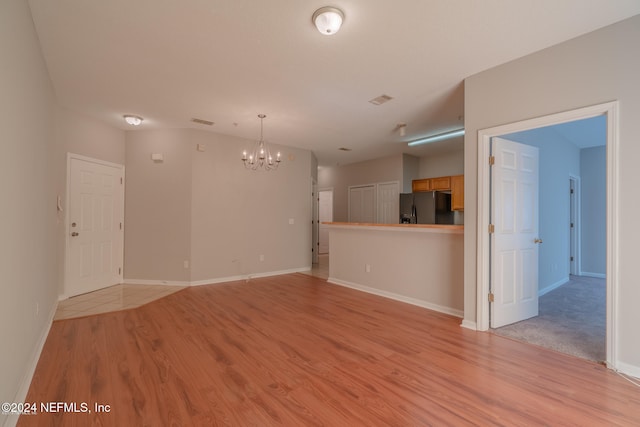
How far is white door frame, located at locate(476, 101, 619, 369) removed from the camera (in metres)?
2.30

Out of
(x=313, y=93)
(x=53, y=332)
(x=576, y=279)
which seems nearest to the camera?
(x=53, y=332)

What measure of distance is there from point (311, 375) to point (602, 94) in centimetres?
328

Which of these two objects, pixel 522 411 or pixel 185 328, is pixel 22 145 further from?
pixel 522 411

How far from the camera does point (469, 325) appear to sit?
3.17m

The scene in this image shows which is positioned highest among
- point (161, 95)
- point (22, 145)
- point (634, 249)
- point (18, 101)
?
point (161, 95)

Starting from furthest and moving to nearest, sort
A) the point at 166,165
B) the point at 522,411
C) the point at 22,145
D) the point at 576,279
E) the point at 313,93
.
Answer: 1. the point at 576,279
2. the point at 166,165
3. the point at 313,93
4. the point at 22,145
5. the point at 522,411

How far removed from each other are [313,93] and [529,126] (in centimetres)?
238

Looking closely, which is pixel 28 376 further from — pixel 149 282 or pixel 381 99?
pixel 381 99

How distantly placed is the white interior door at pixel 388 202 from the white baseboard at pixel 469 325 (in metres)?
4.19

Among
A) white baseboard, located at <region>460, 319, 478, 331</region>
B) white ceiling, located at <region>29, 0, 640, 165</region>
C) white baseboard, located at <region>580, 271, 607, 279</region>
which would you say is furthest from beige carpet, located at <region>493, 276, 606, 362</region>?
white ceiling, located at <region>29, 0, 640, 165</region>

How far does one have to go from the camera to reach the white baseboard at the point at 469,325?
3.12 metres

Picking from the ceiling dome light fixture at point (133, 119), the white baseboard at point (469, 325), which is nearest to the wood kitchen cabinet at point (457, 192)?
the white baseboard at point (469, 325)

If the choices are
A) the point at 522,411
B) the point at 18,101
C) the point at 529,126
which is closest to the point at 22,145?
the point at 18,101

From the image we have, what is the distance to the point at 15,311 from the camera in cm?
192
